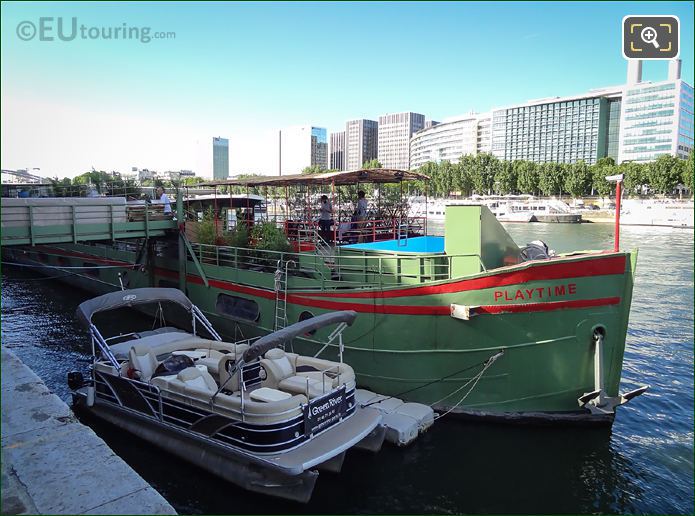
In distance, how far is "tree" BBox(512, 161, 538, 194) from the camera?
112625mm

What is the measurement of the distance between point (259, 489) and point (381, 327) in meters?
4.77

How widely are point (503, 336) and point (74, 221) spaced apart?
13.2 m

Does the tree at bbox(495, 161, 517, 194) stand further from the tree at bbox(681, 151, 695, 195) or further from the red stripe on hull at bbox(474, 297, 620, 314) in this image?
the red stripe on hull at bbox(474, 297, 620, 314)

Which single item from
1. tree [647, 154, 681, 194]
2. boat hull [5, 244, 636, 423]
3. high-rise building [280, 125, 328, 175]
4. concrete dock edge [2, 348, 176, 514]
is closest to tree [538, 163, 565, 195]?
tree [647, 154, 681, 194]

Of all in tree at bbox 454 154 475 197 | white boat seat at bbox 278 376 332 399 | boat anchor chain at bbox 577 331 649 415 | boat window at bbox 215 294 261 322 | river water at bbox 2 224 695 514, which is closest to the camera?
river water at bbox 2 224 695 514

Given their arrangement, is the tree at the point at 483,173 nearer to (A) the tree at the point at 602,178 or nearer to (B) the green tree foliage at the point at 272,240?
(A) the tree at the point at 602,178

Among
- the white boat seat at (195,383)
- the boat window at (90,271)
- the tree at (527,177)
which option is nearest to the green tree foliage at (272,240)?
the white boat seat at (195,383)

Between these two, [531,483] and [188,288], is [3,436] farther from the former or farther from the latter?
[188,288]

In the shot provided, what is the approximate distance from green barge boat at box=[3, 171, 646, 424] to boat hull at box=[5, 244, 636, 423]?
0.07 ft

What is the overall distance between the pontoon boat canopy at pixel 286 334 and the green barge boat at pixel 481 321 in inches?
19.2

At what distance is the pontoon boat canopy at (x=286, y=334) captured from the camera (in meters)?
8.69

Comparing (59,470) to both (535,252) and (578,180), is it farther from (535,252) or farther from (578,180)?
(578,180)

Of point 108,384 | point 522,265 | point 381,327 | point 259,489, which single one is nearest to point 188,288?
point 108,384

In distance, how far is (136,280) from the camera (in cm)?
2239
